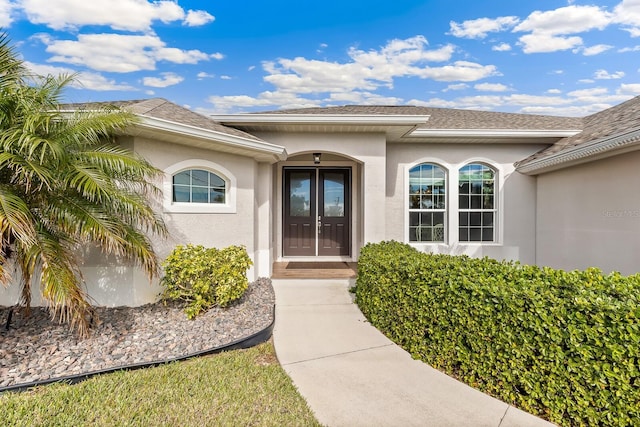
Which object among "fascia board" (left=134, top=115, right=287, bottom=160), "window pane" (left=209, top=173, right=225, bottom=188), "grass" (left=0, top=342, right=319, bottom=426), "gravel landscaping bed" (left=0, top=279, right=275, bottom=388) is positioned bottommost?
"grass" (left=0, top=342, right=319, bottom=426)

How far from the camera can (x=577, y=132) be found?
24.7 ft

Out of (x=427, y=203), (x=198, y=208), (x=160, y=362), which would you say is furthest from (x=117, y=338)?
(x=427, y=203)

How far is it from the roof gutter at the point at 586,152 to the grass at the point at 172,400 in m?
6.17

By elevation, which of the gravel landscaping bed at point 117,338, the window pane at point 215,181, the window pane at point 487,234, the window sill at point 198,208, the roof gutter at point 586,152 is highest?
the roof gutter at point 586,152

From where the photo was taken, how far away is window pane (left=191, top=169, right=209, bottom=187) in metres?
5.86

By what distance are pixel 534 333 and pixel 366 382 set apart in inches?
65.4

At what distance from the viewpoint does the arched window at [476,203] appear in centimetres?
817

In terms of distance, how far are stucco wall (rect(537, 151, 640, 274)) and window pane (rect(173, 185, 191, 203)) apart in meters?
7.86

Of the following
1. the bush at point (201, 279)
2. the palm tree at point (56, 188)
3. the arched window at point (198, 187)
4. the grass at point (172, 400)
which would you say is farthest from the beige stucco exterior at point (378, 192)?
the grass at point (172, 400)

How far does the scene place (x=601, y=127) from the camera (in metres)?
6.89

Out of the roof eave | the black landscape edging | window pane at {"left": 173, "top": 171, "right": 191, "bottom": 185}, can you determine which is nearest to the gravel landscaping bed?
the black landscape edging

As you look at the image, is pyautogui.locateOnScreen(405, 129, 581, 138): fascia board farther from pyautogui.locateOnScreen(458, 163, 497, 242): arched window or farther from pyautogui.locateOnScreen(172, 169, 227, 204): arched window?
pyautogui.locateOnScreen(172, 169, 227, 204): arched window

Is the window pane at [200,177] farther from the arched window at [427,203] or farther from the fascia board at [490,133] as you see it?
the arched window at [427,203]

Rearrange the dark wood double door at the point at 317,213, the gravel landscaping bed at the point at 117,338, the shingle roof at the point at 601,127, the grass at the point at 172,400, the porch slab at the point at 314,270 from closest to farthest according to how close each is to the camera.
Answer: the grass at the point at 172,400, the gravel landscaping bed at the point at 117,338, the shingle roof at the point at 601,127, the porch slab at the point at 314,270, the dark wood double door at the point at 317,213
